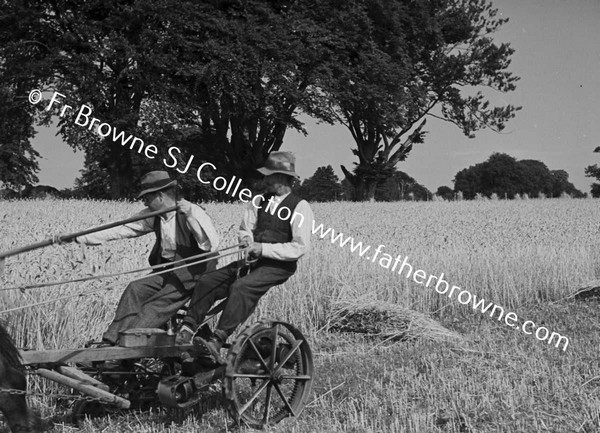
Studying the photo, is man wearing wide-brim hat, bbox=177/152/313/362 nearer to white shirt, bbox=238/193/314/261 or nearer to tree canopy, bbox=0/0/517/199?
white shirt, bbox=238/193/314/261

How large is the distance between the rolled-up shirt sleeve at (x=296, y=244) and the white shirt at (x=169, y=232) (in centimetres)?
43

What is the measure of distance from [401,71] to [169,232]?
29062 mm

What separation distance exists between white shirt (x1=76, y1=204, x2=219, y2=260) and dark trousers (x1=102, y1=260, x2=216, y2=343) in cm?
24

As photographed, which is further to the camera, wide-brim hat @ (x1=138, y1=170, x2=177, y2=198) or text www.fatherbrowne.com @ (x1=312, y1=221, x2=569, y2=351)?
text www.fatherbrowne.com @ (x1=312, y1=221, x2=569, y2=351)

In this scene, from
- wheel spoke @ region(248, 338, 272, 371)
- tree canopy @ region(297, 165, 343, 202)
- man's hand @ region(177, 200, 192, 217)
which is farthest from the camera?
tree canopy @ region(297, 165, 343, 202)

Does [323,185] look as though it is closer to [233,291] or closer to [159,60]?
[159,60]

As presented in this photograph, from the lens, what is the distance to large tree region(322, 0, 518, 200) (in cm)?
3209

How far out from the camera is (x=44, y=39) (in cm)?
2822

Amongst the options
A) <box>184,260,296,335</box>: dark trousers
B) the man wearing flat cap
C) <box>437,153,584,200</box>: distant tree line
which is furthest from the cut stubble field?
<box>437,153,584,200</box>: distant tree line

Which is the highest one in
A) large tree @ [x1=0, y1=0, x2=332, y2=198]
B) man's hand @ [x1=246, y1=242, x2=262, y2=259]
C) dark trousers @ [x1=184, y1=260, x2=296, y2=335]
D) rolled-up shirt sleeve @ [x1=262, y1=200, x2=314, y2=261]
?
large tree @ [x1=0, y1=0, x2=332, y2=198]

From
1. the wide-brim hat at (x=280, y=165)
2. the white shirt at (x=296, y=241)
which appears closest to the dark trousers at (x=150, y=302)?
the white shirt at (x=296, y=241)

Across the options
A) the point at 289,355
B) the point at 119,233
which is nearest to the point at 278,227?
the point at 289,355

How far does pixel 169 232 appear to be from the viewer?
18.1 ft

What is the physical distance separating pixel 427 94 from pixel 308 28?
35.6 ft
